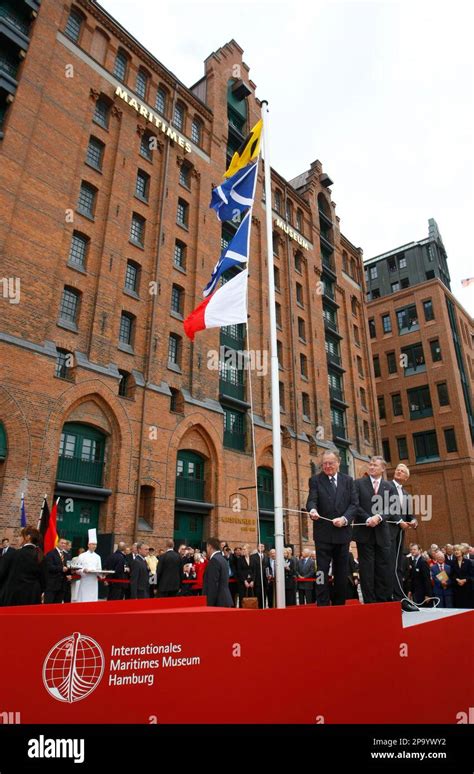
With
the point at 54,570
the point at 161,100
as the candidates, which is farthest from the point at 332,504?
the point at 161,100

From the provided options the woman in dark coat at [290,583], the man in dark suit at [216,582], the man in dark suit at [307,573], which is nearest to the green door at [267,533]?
the man in dark suit at [307,573]

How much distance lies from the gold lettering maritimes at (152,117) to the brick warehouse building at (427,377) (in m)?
30.0

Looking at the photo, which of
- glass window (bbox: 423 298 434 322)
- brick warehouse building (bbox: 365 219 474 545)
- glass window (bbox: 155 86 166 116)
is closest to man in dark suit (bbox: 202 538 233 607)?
glass window (bbox: 155 86 166 116)

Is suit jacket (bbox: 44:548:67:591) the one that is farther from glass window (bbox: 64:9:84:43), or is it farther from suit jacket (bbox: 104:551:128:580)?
glass window (bbox: 64:9:84:43)

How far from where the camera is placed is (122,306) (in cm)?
2186

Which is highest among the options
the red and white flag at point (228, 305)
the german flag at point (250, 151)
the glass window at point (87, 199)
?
the glass window at point (87, 199)

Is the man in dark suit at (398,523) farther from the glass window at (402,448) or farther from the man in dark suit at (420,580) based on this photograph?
the glass window at (402,448)

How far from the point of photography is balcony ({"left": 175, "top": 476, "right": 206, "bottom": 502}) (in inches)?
872

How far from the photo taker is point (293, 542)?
90.6 feet

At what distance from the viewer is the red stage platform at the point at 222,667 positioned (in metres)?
3.55

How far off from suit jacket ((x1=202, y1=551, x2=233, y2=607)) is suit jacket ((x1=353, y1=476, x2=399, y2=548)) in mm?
3274
